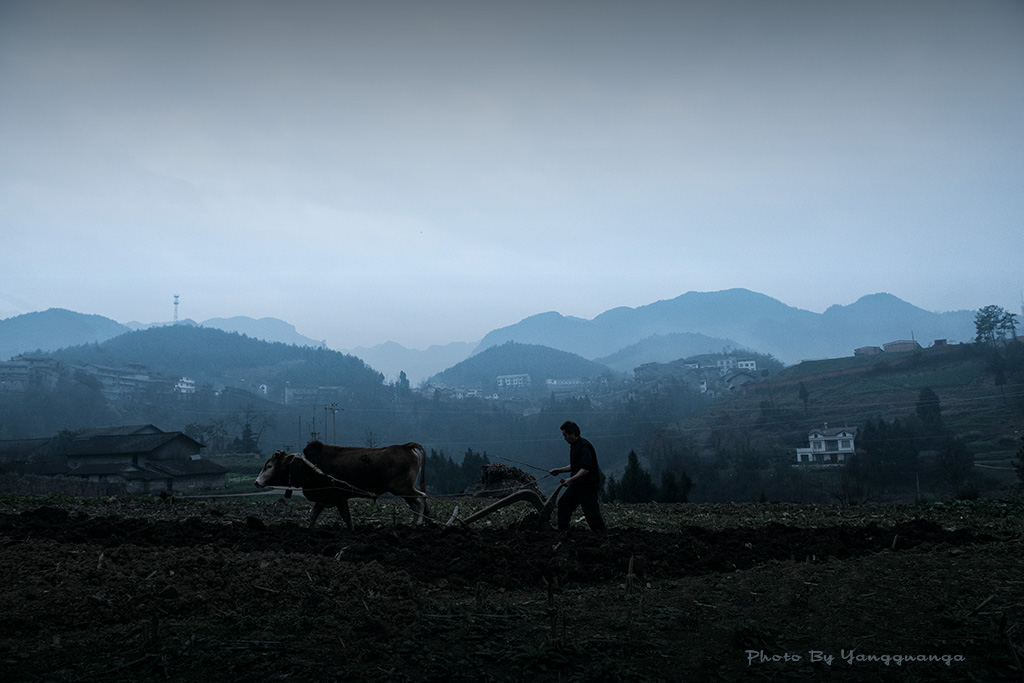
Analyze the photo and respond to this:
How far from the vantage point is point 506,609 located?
23.9 feet

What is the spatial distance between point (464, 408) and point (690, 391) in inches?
2420

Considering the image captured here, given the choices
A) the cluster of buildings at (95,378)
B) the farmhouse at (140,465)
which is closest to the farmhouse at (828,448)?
the farmhouse at (140,465)

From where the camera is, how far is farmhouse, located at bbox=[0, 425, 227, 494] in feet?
183

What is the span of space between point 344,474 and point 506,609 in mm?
7910

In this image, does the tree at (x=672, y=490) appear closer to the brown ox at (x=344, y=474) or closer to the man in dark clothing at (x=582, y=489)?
the brown ox at (x=344, y=474)

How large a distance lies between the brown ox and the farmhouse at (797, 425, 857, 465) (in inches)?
3613

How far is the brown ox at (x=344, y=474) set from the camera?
1417 centimetres

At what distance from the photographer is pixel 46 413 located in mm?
139500

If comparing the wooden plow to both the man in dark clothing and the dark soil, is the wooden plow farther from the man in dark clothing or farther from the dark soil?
the dark soil

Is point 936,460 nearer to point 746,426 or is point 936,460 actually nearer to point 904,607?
point 746,426

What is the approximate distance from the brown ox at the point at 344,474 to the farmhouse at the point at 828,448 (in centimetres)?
9176

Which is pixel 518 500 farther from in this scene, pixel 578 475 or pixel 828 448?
pixel 828 448

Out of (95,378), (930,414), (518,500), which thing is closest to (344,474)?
(518,500)

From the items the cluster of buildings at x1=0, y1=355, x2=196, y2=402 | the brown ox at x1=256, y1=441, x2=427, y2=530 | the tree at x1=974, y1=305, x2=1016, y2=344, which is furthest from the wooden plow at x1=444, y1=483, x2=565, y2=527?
the cluster of buildings at x1=0, y1=355, x2=196, y2=402
